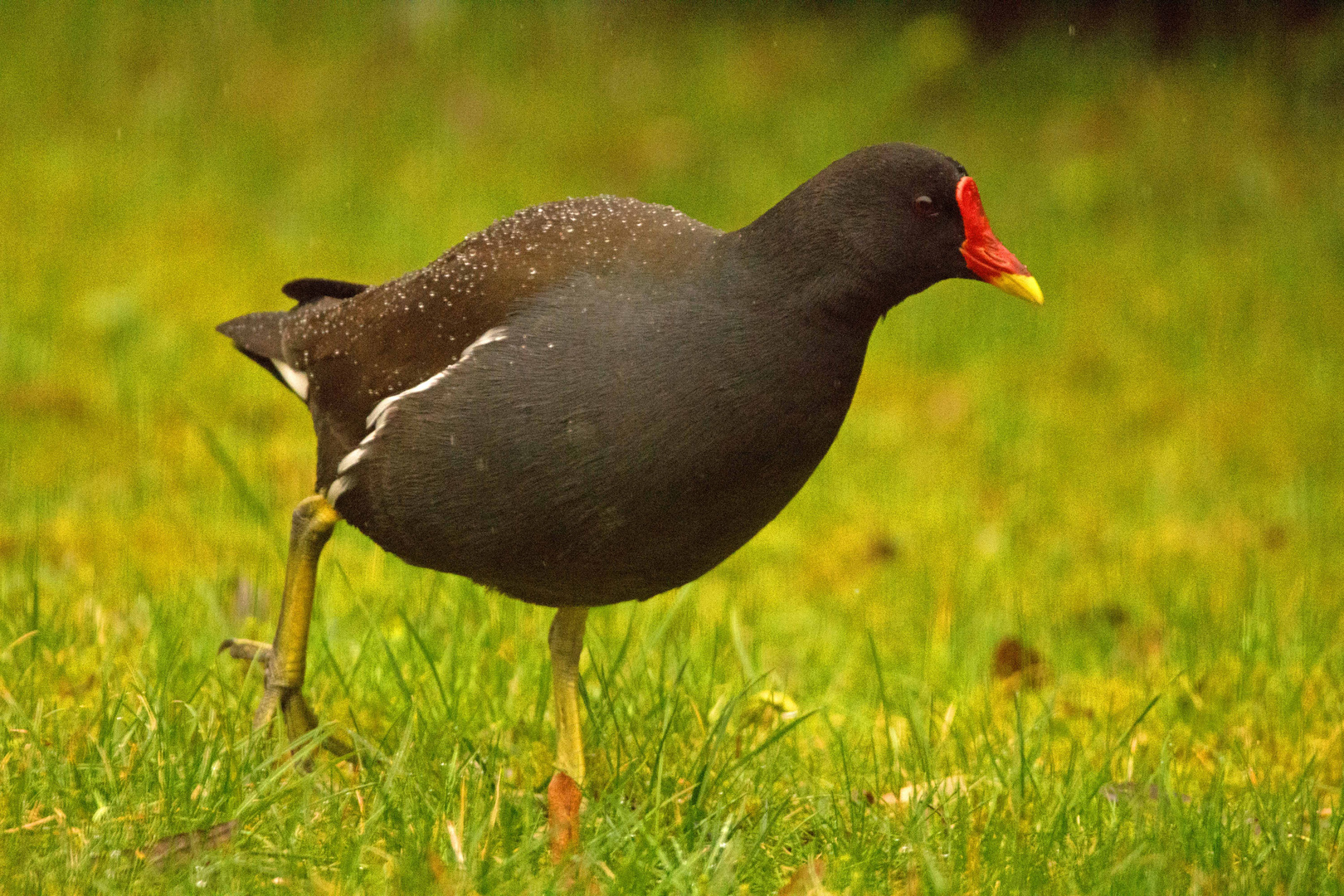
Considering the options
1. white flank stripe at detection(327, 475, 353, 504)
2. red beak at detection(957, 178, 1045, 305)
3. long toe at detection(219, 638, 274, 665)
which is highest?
red beak at detection(957, 178, 1045, 305)

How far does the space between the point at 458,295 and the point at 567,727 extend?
2.79ft

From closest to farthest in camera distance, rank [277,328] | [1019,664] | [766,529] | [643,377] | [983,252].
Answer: [643,377] → [983,252] → [277,328] → [1019,664] → [766,529]

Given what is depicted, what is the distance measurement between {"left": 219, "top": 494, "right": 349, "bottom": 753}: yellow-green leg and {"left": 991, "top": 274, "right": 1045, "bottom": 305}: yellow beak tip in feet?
4.57

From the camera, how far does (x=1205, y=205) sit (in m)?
8.24

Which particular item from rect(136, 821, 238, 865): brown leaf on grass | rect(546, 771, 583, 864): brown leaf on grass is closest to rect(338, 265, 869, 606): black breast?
rect(546, 771, 583, 864): brown leaf on grass

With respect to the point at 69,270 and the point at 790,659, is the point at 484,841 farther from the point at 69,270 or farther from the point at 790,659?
the point at 69,270

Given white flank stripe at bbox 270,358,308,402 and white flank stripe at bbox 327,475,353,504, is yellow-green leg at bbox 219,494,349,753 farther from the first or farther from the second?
white flank stripe at bbox 270,358,308,402

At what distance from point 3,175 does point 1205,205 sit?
6004mm

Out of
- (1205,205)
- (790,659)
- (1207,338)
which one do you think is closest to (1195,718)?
(790,659)

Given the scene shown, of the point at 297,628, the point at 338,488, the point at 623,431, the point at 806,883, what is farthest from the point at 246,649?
the point at 806,883

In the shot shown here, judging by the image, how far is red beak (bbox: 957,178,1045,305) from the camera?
2812 millimetres

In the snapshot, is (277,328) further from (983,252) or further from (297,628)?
(983,252)

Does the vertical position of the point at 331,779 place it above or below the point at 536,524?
below

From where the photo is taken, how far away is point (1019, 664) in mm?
4238
